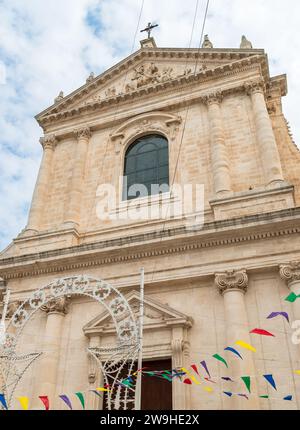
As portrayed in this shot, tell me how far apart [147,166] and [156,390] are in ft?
23.1

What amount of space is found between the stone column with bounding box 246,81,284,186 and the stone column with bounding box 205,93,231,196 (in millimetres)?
990

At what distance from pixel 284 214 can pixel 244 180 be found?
7.65 feet

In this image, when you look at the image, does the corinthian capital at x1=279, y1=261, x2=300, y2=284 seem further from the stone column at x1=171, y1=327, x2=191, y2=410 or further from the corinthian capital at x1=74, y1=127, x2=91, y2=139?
the corinthian capital at x1=74, y1=127, x2=91, y2=139

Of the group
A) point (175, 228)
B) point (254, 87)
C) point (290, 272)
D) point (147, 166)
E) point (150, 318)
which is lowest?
point (150, 318)

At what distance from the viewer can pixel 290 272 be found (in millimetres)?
9617

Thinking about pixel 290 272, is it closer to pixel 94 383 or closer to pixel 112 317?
pixel 112 317

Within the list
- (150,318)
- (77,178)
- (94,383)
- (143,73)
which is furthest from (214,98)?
(94,383)

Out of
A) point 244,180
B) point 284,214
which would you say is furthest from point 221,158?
point 284,214

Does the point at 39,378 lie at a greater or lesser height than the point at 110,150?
lesser

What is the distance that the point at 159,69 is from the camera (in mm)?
16141

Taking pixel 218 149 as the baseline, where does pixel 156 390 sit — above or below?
below

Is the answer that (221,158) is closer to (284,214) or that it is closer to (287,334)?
(284,214)

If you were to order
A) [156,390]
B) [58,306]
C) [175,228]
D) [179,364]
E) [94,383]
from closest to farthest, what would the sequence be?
[179,364]
[156,390]
[94,383]
[175,228]
[58,306]

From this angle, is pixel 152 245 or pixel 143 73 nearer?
pixel 152 245
